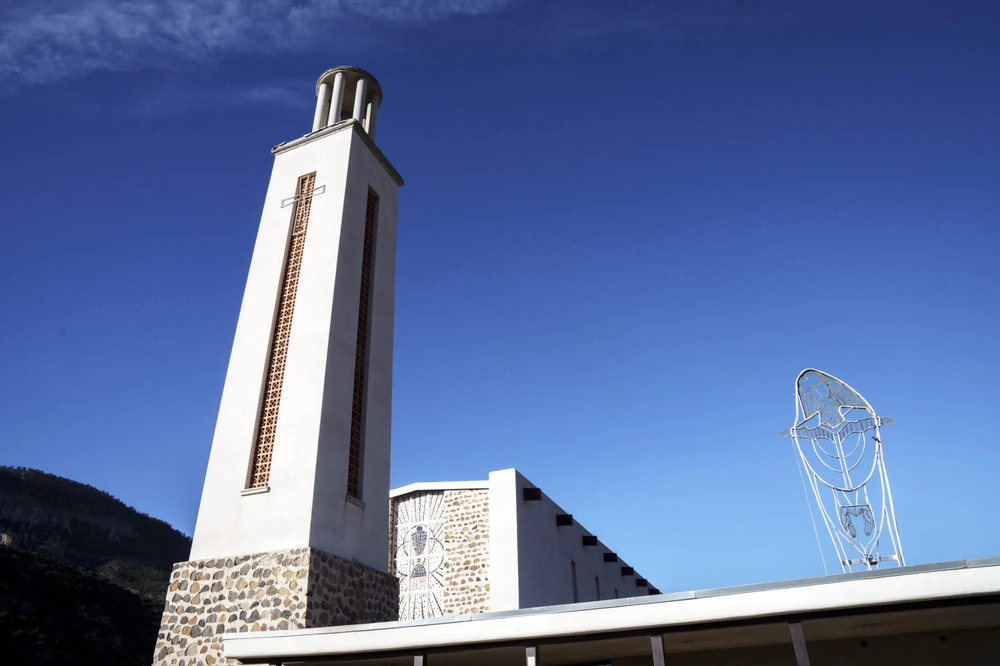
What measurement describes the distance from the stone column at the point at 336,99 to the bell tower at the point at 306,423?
0.04 meters

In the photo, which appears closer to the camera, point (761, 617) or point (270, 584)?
point (761, 617)

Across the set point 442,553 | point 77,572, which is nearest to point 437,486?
point 442,553

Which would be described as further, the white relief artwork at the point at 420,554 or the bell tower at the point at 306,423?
the white relief artwork at the point at 420,554

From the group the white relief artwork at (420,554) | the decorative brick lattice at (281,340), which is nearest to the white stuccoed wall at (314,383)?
the decorative brick lattice at (281,340)

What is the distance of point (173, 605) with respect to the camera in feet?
36.8

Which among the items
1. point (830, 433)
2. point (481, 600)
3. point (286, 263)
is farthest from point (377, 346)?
point (830, 433)

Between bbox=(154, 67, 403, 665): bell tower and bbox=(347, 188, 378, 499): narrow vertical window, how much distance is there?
27mm

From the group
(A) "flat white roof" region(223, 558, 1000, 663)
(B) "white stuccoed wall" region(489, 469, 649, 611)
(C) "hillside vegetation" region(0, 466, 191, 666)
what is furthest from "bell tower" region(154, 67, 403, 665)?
(C) "hillside vegetation" region(0, 466, 191, 666)

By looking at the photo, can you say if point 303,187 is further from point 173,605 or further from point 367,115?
point 173,605

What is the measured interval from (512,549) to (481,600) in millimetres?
1241

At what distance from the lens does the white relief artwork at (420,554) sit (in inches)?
619

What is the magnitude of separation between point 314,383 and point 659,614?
7013mm

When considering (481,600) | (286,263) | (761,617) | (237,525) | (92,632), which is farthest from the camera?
(92,632)

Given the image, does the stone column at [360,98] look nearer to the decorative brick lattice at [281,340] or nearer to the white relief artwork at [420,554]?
the decorative brick lattice at [281,340]
